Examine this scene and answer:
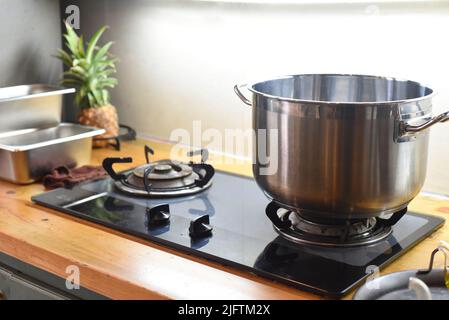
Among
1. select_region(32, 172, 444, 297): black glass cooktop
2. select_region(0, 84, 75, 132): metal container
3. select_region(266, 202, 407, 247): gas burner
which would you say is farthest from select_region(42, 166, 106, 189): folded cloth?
select_region(266, 202, 407, 247): gas burner

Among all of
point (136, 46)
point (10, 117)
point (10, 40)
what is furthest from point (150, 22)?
point (10, 117)

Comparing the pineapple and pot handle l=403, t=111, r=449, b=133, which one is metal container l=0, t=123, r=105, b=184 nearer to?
the pineapple

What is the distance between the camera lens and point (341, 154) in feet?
3.28

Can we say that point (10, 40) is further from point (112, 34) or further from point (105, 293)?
point (105, 293)

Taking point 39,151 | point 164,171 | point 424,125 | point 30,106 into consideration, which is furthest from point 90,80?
point 424,125

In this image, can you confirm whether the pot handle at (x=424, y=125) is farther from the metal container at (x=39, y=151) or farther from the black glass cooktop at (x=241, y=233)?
the metal container at (x=39, y=151)

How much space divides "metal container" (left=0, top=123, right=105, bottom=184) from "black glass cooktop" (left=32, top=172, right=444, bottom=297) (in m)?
0.11

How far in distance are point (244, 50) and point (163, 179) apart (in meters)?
0.45

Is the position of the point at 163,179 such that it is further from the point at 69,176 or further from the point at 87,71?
the point at 87,71

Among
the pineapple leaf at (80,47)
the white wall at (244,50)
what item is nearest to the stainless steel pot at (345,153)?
the white wall at (244,50)

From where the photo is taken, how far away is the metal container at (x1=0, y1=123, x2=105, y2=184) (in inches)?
56.7

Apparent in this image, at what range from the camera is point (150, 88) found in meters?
1.87

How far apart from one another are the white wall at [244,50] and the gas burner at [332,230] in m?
0.34

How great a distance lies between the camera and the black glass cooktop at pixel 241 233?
3.23 feet
